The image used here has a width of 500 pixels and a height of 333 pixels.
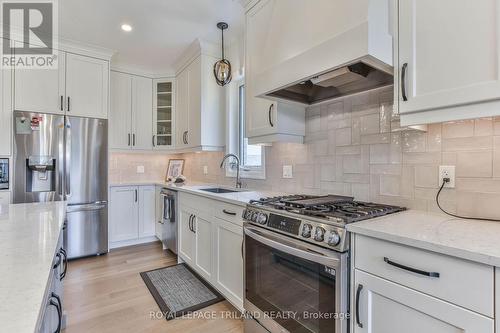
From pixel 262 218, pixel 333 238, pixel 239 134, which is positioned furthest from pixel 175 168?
pixel 333 238

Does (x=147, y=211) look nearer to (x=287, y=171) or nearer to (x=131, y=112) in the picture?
(x=131, y=112)

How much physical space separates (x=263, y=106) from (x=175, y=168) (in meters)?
2.68

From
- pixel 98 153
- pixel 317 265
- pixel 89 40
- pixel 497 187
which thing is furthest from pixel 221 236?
pixel 89 40

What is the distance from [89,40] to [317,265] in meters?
3.54

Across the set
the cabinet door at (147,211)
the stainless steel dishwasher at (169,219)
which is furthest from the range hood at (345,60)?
the cabinet door at (147,211)

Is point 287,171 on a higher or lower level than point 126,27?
lower

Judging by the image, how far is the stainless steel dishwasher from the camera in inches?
126

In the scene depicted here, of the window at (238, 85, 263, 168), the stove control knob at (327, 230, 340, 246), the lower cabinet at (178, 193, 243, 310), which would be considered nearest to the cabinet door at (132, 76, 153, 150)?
the lower cabinet at (178, 193, 243, 310)

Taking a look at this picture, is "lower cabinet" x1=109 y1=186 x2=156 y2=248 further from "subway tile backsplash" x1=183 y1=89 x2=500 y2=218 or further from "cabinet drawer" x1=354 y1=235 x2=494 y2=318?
"cabinet drawer" x1=354 y1=235 x2=494 y2=318

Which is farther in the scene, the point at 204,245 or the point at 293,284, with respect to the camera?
the point at 204,245

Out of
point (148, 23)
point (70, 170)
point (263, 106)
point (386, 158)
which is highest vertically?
point (148, 23)

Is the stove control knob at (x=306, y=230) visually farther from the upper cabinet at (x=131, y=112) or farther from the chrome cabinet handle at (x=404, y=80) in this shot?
the upper cabinet at (x=131, y=112)

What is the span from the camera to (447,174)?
141cm

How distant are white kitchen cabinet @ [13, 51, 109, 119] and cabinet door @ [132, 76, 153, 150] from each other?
1.84 ft
